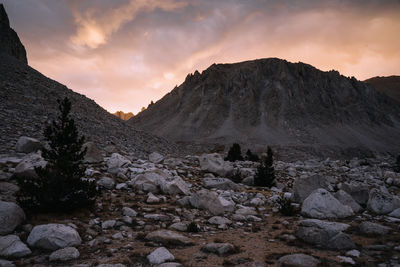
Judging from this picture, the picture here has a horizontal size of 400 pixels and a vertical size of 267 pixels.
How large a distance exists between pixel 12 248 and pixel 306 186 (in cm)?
1156

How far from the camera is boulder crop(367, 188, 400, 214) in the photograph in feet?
30.6

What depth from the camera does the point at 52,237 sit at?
5086 mm

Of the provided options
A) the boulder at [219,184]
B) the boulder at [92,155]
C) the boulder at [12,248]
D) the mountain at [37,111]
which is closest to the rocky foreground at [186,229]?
the boulder at [12,248]

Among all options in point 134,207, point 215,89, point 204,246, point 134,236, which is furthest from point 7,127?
point 215,89

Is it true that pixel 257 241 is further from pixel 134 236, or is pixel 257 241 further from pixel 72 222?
pixel 72 222

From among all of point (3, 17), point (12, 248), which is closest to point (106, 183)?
point (12, 248)

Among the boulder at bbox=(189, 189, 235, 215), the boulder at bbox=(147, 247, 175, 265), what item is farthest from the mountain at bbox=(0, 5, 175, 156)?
the boulder at bbox=(147, 247, 175, 265)

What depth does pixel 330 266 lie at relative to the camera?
15.2 feet

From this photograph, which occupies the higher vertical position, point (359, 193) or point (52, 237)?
point (359, 193)

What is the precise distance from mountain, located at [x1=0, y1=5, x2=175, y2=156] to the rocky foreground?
6.73m

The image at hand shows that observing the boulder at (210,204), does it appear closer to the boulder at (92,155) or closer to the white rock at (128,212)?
the white rock at (128,212)

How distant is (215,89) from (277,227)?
11352 centimetres

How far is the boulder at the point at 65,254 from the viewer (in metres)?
4.63

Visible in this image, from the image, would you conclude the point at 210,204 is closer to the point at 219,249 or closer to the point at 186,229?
the point at 186,229
